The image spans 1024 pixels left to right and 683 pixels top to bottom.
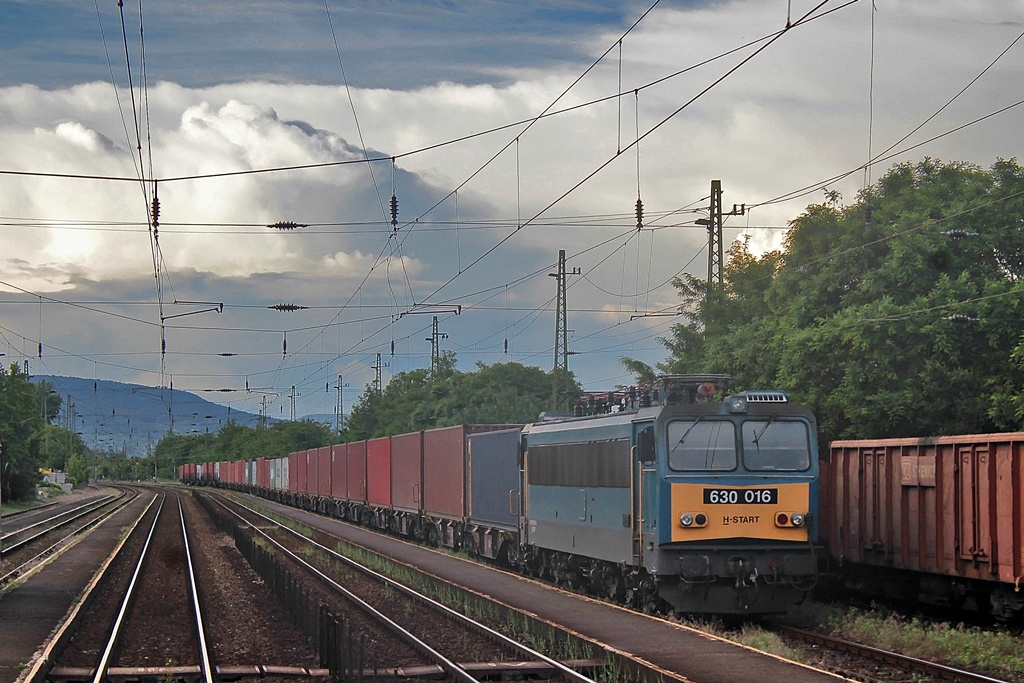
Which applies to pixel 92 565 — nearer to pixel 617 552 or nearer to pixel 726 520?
pixel 617 552

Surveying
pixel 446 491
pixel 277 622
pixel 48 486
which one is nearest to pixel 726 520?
pixel 277 622

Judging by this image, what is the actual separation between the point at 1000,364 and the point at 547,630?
662 inches

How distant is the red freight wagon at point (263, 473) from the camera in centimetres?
8594

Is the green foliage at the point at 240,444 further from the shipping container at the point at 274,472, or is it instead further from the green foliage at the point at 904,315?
the green foliage at the point at 904,315

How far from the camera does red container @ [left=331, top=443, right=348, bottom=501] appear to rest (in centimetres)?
5222

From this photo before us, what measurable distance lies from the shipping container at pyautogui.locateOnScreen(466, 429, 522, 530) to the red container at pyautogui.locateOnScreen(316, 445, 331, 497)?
29.0 meters

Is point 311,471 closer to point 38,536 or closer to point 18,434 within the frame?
point 18,434

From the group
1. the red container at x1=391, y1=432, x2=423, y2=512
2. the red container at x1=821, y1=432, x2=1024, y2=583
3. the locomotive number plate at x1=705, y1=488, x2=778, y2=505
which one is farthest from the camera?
the red container at x1=391, y1=432, x2=423, y2=512

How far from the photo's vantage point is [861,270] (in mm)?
33188

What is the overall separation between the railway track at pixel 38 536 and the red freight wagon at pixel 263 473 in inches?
725

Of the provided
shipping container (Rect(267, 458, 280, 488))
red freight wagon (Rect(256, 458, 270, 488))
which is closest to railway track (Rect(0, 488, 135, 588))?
shipping container (Rect(267, 458, 280, 488))

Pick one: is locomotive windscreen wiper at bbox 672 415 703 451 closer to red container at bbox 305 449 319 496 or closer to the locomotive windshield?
the locomotive windshield

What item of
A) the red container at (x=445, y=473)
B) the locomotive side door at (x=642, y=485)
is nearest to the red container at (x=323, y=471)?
the red container at (x=445, y=473)

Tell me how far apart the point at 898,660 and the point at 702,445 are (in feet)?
14.3
